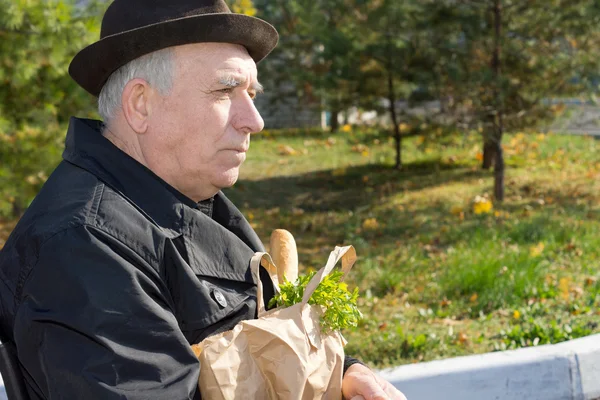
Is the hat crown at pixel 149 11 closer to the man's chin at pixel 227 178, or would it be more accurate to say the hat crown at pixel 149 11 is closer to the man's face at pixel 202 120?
the man's face at pixel 202 120

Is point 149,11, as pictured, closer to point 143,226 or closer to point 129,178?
point 129,178

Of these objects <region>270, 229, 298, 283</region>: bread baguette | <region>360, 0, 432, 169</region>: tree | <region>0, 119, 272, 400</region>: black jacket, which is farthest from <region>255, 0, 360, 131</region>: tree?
<region>0, 119, 272, 400</region>: black jacket

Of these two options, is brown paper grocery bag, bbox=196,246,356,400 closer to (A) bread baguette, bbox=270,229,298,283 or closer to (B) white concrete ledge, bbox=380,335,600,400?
(A) bread baguette, bbox=270,229,298,283

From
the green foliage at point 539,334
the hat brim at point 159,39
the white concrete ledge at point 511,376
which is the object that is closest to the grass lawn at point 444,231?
the green foliage at point 539,334

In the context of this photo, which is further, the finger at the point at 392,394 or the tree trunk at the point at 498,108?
the tree trunk at the point at 498,108

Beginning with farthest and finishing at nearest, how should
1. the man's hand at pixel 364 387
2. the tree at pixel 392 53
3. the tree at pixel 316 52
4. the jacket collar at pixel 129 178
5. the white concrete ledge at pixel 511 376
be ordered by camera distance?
the tree at pixel 316 52, the tree at pixel 392 53, the white concrete ledge at pixel 511 376, the man's hand at pixel 364 387, the jacket collar at pixel 129 178

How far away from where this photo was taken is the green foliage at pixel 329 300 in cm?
208

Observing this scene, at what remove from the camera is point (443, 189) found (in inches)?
401

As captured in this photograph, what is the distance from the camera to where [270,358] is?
6.28ft

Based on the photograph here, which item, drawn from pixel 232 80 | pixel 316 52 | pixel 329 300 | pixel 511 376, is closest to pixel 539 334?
pixel 511 376

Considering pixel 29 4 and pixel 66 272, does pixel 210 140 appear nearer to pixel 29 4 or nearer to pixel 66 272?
pixel 66 272

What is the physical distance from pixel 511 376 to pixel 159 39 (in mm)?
2655

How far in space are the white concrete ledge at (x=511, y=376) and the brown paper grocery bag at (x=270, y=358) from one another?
177cm

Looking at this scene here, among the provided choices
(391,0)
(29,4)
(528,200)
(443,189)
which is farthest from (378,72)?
(29,4)
